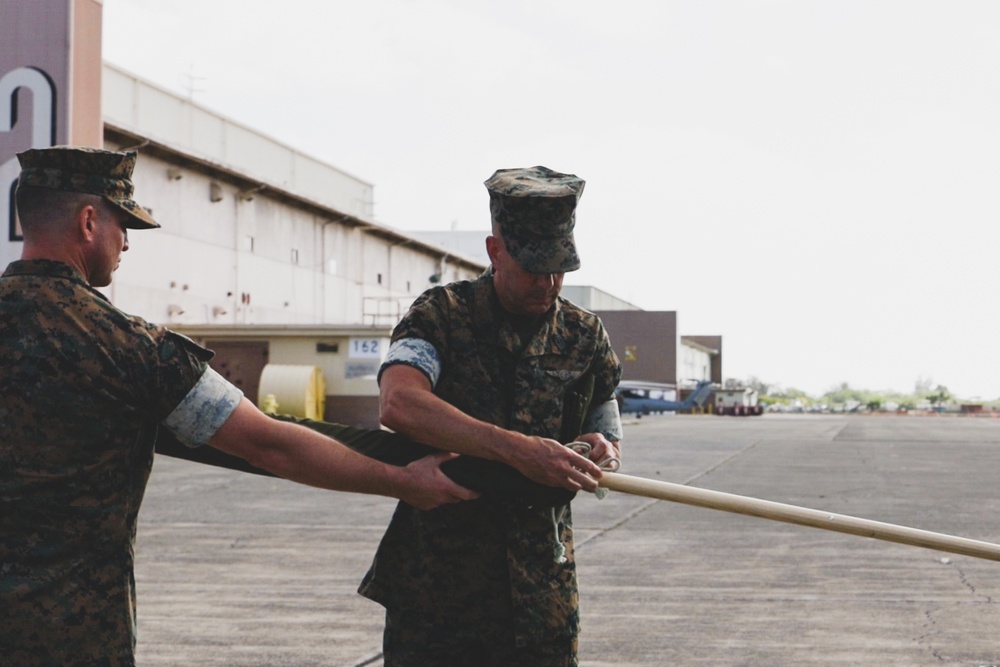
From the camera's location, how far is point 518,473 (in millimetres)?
3418

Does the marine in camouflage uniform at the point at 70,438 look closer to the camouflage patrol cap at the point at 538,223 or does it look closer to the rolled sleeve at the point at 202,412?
the rolled sleeve at the point at 202,412

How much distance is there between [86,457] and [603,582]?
25.6 feet

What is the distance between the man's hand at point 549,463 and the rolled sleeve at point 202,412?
75cm

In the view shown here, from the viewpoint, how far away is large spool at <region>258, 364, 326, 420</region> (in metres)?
35.3

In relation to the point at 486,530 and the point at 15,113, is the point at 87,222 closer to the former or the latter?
the point at 486,530

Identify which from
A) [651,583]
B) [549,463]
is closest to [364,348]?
[651,583]

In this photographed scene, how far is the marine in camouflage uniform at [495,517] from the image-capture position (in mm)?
3498

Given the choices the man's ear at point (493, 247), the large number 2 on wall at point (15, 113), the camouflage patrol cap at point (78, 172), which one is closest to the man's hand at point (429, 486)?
the man's ear at point (493, 247)

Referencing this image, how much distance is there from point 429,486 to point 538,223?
760 millimetres

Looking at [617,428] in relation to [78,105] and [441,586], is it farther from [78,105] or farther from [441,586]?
[78,105]

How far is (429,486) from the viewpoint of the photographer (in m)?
3.41

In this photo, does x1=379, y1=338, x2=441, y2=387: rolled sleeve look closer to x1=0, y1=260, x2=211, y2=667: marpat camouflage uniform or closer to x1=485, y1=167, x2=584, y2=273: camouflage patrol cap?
x1=485, y1=167, x2=584, y2=273: camouflage patrol cap

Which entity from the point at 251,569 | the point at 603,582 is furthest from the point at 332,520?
the point at 603,582

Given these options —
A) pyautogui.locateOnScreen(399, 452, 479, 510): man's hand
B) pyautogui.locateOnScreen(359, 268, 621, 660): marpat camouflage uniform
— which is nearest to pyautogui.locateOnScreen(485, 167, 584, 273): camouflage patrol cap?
pyautogui.locateOnScreen(359, 268, 621, 660): marpat camouflage uniform
